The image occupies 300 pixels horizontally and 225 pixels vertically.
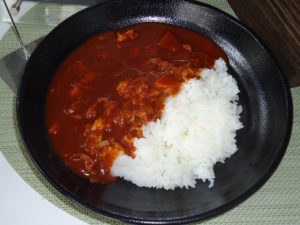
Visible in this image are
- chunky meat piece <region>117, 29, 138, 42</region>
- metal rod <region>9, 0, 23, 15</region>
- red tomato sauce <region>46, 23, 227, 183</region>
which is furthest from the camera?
metal rod <region>9, 0, 23, 15</region>

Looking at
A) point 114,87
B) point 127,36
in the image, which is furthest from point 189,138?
point 127,36

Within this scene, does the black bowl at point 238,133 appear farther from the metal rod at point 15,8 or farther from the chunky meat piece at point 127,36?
the metal rod at point 15,8

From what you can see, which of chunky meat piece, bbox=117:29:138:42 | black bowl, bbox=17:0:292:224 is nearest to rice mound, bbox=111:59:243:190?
black bowl, bbox=17:0:292:224

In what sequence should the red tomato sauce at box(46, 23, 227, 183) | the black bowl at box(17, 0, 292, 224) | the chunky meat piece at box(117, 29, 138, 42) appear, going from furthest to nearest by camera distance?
the chunky meat piece at box(117, 29, 138, 42) → the red tomato sauce at box(46, 23, 227, 183) → the black bowl at box(17, 0, 292, 224)

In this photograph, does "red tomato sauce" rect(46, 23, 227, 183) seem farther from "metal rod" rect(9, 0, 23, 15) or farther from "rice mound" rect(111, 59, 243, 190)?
"metal rod" rect(9, 0, 23, 15)

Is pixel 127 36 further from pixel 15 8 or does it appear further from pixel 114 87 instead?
pixel 15 8

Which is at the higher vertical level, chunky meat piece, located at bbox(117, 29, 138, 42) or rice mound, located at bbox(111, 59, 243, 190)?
chunky meat piece, located at bbox(117, 29, 138, 42)

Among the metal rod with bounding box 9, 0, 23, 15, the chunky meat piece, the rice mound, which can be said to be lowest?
the rice mound
